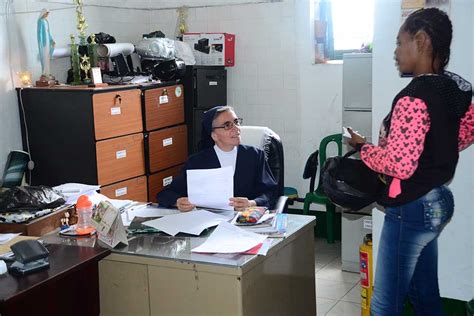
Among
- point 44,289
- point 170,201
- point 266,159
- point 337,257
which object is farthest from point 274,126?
point 44,289

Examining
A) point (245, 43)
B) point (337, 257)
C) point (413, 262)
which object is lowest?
point (337, 257)

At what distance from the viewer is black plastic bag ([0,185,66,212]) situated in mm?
2873

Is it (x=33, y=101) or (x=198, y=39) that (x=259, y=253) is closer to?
(x=33, y=101)

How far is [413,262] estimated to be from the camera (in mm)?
2449

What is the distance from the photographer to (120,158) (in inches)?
171

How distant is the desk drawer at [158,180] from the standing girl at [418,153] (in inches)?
97.5

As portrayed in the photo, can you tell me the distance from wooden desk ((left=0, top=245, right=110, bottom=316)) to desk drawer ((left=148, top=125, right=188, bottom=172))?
2.26 metres

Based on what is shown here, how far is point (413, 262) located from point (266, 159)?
1.17 m

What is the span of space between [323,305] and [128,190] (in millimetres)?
1598

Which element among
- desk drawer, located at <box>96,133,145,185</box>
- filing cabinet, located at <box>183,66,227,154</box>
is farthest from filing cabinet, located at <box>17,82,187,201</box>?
filing cabinet, located at <box>183,66,227,154</box>

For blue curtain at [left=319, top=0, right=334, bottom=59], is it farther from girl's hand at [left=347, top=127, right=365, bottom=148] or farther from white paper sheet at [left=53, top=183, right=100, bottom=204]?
girl's hand at [left=347, top=127, right=365, bottom=148]

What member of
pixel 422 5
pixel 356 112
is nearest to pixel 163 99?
pixel 356 112

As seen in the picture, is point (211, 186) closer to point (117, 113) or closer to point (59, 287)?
point (59, 287)

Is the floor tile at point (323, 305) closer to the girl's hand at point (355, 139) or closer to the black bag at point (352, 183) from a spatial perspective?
the black bag at point (352, 183)
